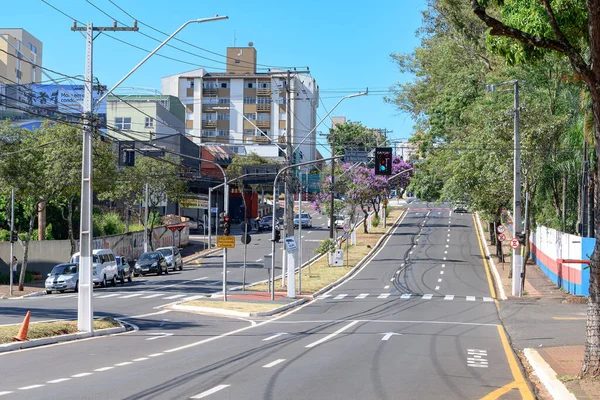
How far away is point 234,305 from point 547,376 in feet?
65.3

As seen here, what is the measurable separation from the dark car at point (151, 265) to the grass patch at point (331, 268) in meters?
10.3

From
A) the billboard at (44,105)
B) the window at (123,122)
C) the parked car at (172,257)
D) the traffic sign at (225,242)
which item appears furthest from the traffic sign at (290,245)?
the window at (123,122)

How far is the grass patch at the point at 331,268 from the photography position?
4347 cm

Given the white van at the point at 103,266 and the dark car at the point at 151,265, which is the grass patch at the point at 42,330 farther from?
the dark car at the point at 151,265

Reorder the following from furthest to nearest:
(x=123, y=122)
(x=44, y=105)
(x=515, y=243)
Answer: (x=123, y=122), (x=44, y=105), (x=515, y=243)

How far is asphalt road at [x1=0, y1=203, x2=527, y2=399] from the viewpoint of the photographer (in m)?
11.8

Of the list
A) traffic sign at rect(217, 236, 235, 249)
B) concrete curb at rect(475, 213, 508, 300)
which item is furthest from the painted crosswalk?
traffic sign at rect(217, 236, 235, 249)

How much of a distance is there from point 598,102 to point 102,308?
23.4 meters

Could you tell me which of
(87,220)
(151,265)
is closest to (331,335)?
(87,220)

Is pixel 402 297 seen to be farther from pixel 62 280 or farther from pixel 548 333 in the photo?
pixel 62 280

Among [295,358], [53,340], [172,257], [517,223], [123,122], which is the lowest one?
[172,257]

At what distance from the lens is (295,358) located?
16094mm

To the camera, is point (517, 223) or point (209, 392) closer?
point (209, 392)

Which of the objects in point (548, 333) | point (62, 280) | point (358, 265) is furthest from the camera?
point (358, 265)
